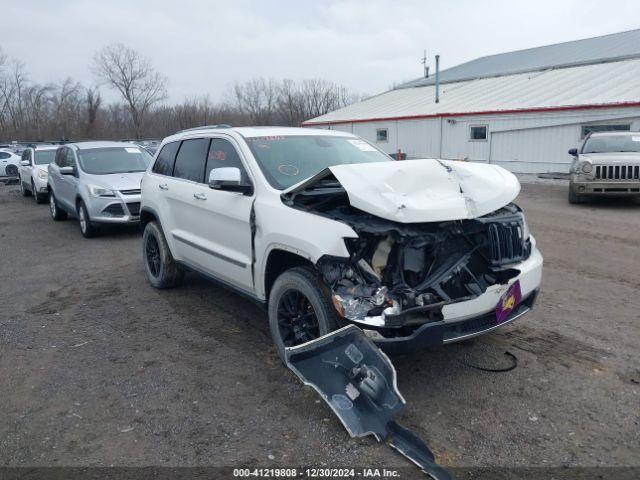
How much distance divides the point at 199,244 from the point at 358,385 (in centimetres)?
239

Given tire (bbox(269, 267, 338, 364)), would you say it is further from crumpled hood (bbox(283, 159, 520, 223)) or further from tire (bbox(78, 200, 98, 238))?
tire (bbox(78, 200, 98, 238))

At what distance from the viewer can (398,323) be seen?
3109 millimetres

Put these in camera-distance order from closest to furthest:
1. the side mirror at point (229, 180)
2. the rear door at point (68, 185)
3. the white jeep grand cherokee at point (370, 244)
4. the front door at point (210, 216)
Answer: the white jeep grand cherokee at point (370, 244), the side mirror at point (229, 180), the front door at point (210, 216), the rear door at point (68, 185)

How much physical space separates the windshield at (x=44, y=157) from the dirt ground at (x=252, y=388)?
10.9 metres

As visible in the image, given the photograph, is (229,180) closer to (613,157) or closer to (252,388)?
(252,388)

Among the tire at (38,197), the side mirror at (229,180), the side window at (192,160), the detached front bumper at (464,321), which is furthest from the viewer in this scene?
the tire at (38,197)

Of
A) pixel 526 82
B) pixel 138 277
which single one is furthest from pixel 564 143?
pixel 138 277

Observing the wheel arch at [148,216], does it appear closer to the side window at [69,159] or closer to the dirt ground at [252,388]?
the dirt ground at [252,388]

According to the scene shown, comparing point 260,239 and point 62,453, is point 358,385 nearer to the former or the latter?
point 260,239

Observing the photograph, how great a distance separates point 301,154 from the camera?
4637 millimetres

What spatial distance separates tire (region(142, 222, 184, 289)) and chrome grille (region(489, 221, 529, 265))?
351cm

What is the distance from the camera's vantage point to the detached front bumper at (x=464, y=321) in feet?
10.3

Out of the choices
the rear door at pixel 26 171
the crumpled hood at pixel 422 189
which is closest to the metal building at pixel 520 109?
the crumpled hood at pixel 422 189

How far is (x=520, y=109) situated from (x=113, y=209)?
52.8ft
